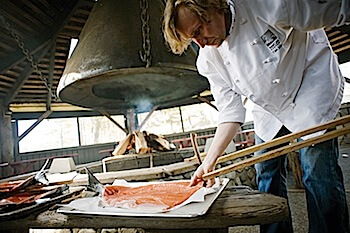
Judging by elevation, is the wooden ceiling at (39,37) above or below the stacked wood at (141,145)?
above

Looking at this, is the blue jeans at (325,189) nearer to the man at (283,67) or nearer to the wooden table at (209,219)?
the man at (283,67)

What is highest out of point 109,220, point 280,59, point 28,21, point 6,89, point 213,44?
point 28,21

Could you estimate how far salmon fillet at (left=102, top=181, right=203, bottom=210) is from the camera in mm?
1039

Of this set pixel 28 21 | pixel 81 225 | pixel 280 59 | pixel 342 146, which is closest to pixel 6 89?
pixel 28 21

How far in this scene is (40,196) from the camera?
130 cm

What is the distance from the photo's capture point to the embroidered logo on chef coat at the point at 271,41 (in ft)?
3.73

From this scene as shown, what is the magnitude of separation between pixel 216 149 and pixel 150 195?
41 cm

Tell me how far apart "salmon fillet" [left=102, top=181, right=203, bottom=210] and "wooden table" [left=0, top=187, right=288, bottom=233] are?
0.07m

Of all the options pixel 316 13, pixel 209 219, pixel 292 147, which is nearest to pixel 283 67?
pixel 316 13

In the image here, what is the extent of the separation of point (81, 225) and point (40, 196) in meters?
0.38

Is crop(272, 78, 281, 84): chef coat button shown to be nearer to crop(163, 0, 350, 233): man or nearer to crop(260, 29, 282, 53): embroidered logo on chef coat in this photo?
crop(163, 0, 350, 233): man

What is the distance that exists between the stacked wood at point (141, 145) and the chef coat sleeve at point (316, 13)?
314cm

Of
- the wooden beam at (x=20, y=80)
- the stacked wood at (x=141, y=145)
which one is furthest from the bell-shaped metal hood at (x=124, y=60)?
the wooden beam at (x=20, y=80)

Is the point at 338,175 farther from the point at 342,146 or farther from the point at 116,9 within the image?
the point at 342,146
